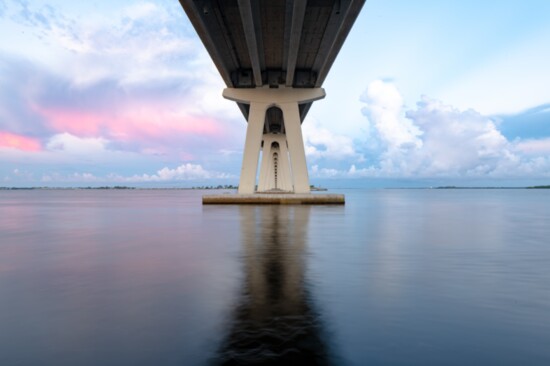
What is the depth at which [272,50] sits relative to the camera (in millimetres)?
26656

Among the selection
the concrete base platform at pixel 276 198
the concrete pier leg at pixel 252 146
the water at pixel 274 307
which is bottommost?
the water at pixel 274 307

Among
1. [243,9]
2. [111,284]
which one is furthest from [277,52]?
[111,284]

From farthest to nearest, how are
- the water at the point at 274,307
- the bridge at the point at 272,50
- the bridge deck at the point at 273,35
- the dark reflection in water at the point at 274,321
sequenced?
the bridge at the point at 272,50 < the bridge deck at the point at 273,35 < the water at the point at 274,307 < the dark reflection in water at the point at 274,321

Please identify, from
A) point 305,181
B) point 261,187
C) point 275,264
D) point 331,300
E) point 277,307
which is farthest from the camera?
point 261,187

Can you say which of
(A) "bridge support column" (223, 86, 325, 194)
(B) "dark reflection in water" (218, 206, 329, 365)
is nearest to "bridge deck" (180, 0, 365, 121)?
(A) "bridge support column" (223, 86, 325, 194)

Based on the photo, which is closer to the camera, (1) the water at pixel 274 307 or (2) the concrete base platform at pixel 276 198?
(1) the water at pixel 274 307

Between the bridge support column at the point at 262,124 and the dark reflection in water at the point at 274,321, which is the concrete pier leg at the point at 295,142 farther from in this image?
the dark reflection in water at the point at 274,321

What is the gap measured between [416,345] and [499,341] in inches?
35.8

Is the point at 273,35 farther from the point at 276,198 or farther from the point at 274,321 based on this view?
the point at 274,321

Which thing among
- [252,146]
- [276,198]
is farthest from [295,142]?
[276,198]

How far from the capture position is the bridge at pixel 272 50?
19703mm

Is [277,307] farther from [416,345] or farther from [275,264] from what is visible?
[275,264]

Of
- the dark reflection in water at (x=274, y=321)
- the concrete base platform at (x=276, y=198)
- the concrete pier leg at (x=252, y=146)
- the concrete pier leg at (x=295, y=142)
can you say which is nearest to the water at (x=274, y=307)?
the dark reflection in water at (x=274, y=321)

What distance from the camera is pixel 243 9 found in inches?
702
